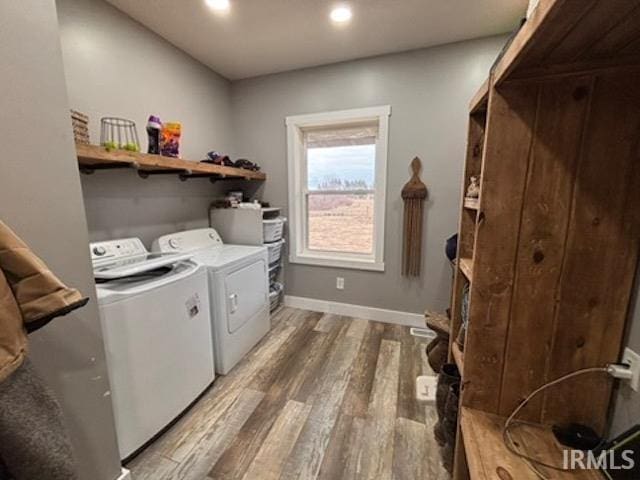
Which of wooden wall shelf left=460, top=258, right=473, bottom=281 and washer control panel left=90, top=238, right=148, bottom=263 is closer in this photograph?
wooden wall shelf left=460, top=258, right=473, bottom=281

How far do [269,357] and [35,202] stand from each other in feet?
6.09

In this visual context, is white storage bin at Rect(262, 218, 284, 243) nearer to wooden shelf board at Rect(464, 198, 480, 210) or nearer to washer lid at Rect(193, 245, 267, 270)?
washer lid at Rect(193, 245, 267, 270)

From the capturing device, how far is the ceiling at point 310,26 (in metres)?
1.87

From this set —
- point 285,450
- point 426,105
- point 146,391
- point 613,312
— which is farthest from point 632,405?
point 426,105

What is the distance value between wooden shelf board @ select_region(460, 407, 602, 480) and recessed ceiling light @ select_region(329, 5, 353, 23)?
2448 mm

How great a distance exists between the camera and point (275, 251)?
3.01 meters

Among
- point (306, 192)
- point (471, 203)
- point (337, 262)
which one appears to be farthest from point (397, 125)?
point (471, 203)

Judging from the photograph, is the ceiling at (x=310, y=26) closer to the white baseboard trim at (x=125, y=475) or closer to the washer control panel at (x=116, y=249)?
the washer control panel at (x=116, y=249)

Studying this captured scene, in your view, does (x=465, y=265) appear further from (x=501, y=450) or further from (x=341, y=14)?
(x=341, y=14)

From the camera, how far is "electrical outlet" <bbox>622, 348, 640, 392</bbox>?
839 millimetres

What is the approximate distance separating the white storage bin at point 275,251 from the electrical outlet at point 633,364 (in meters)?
2.46

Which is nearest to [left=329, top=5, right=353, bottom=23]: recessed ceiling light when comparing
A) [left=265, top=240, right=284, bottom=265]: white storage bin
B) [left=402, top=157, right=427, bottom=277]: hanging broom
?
Result: [left=402, top=157, right=427, bottom=277]: hanging broom

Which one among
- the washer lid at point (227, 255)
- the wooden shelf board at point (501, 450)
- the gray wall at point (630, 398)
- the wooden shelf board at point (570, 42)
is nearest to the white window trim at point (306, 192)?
the washer lid at point (227, 255)

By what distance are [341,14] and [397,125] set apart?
1.01 metres
